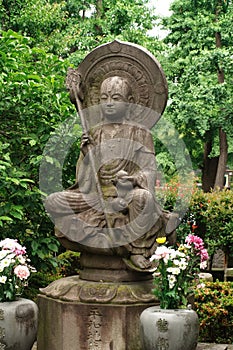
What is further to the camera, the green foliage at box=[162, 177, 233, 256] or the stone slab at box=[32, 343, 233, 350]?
the green foliage at box=[162, 177, 233, 256]

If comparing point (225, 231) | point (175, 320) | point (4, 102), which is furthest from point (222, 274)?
point (175, 320)

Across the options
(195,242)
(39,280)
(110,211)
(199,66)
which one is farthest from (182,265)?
(199,66)

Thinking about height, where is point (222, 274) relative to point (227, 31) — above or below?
below

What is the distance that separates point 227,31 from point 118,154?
11.9 m

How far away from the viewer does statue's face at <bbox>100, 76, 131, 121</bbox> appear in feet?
21.7

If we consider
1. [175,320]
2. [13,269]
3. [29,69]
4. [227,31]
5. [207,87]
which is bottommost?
[175,320]

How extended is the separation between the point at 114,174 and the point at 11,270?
156 cm

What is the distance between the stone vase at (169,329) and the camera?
5117mm

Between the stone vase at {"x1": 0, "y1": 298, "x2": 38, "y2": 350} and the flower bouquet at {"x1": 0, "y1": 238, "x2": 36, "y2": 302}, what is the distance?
10cm

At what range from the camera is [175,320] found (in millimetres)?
5121

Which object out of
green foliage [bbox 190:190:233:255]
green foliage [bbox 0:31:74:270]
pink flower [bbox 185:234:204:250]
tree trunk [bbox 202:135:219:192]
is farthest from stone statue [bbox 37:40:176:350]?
tree trunk [bbox 202:135:219:192]

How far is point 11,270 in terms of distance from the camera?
5.55 meters

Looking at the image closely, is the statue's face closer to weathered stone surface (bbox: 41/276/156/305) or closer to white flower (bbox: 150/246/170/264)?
weathered stone surface (bbox: 41/276/156/305)

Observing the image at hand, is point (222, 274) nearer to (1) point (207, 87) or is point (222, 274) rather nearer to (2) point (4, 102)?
(1) point (207, 87)
